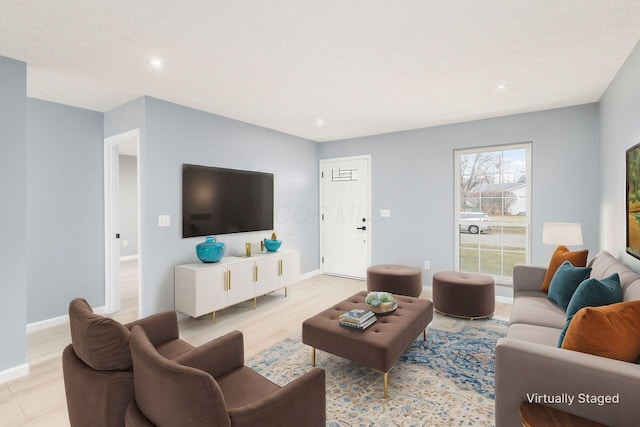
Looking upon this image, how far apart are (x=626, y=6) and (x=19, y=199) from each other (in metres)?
4.40

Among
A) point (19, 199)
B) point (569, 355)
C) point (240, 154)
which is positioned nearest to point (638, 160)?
point (569, 355)

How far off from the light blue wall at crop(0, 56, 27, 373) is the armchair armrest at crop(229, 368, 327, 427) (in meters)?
2.47

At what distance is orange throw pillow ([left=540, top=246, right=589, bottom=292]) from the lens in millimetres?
2799

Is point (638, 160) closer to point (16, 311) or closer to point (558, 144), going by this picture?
point (558, 144)

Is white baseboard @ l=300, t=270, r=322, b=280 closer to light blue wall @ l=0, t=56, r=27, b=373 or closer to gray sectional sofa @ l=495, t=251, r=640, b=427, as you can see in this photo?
light blue wall @ l=0, t=56, r=27, b=373

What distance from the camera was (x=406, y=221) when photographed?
492 centimetres

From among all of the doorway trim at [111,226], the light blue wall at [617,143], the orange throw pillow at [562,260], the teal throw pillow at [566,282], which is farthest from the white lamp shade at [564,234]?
the doorway trim at [111,226]

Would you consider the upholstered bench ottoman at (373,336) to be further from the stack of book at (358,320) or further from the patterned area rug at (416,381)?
the patterned area rug at (416,381)

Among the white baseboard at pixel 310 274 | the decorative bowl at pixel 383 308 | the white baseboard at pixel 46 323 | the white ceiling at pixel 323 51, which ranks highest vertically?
the white ceiling at pixel 323 51

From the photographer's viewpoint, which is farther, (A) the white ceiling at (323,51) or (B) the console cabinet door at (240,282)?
(B) the console cabinet door at (240,282)

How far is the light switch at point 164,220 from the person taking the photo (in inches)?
135

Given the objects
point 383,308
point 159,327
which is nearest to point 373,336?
point 383,308

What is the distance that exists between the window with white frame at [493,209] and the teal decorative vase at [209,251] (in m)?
3.27

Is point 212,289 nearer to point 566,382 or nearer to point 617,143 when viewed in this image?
point 566,382
